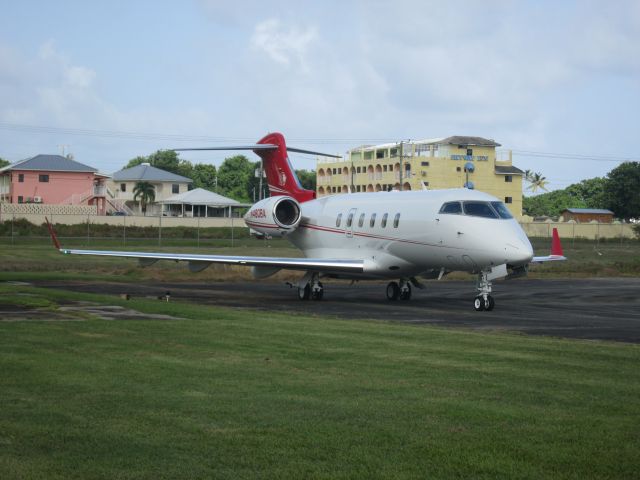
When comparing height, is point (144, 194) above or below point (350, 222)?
above

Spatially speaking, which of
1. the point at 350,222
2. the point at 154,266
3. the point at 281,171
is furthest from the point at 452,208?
the point at 154,266

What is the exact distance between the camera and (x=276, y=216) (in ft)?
95.7

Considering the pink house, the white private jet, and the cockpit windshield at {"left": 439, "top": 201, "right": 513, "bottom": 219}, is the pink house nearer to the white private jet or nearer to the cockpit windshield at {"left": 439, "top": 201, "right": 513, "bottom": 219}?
the white private jet

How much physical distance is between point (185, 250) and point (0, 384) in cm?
3768

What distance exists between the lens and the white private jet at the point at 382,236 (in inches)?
898

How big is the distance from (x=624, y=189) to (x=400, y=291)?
94.1 meters

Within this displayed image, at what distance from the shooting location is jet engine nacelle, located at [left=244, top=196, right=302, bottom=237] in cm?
2895

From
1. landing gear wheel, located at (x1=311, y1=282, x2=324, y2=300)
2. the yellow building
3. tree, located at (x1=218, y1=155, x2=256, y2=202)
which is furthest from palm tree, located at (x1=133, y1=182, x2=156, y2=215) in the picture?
landing gear wheel, located at (x1=311, y1=282, x2=324, y2=300)

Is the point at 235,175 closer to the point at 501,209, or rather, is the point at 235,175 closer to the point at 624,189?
the point at 624,189

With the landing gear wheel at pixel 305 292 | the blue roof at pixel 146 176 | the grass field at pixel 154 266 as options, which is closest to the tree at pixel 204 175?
the blue roof at pixel 146 176

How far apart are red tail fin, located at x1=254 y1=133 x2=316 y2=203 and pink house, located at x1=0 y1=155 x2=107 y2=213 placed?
190ft

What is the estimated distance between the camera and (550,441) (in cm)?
726

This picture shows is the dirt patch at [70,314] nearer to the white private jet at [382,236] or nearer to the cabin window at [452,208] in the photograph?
the white private jet at [382,236]

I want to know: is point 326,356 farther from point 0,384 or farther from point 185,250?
point 185,250
